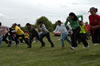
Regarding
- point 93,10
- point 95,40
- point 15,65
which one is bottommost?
point 15,65

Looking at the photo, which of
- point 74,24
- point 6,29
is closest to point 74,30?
point 74,24

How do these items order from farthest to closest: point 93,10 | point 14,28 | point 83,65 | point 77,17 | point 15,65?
point 14,28 < point 77,17 < point 93,10 < point 15,65 < point 83,65

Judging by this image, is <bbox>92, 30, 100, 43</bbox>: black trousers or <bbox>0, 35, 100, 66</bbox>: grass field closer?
<bbox>0, 35, 100, 66</bbox>: grass field

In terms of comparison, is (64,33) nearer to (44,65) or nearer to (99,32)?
(99,32)

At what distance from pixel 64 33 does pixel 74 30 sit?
2.51 metres

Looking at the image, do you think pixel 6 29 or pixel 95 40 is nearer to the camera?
pixel 95 40

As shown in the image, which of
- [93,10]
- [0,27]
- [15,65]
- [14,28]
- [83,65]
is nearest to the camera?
[83,65]

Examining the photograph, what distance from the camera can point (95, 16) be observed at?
7.57m

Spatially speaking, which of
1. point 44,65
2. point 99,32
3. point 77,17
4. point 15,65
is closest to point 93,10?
point 99,32

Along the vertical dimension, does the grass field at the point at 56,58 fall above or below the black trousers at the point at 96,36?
below

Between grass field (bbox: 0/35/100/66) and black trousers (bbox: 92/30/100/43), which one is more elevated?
black trousers (bbox: 92/30/100/43)

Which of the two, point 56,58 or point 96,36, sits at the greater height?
point 96,36

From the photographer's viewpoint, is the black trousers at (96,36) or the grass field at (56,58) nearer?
the grass field at (56,58)

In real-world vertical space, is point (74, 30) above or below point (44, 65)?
above
